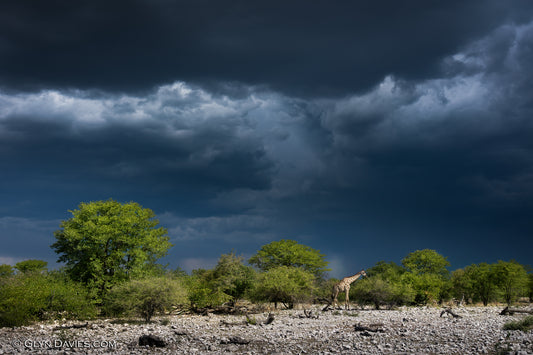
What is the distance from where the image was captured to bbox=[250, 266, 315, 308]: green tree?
4159cm

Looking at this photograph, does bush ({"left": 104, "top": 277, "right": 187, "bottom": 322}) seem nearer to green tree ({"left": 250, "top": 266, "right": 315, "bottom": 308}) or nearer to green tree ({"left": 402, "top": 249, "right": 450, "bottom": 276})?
green tree ({"left": 250, "top": 266, "right": 315, "bottom": 308})

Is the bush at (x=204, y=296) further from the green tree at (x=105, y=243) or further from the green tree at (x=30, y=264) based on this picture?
the green tree at (x=30, y=264)

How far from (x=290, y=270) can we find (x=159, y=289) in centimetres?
1926

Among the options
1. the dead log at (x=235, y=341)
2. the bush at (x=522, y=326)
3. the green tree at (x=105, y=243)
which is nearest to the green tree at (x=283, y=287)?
the green tree at (x=105, y=243)

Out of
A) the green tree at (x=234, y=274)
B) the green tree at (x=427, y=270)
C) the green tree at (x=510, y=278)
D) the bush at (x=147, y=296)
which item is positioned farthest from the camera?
the green tree at (x=510, y=278)

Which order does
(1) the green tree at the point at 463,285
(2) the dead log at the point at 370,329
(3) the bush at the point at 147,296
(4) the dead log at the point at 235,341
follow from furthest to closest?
(1) the green tree at the point at 463,285 < (3) the bush at the point at 147,296 < (2) the dead log at the point at 370,329 < (4) the dead log at the point at 235,341

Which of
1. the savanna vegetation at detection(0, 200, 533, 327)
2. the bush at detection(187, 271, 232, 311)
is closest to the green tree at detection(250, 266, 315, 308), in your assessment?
the savanna vegetation at detection(0, 200, 533, 327)

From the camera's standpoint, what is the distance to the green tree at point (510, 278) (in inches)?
2138

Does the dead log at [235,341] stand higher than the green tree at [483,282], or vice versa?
the green tree at [483,282]

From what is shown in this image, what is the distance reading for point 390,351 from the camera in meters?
16.6

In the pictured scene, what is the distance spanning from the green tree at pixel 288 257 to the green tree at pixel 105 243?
2242 centimetres

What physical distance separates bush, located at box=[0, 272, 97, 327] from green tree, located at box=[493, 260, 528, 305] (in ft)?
183

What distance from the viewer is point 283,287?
41.8 meters

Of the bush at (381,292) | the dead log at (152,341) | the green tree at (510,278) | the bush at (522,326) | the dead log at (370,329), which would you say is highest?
the green tree at (510,278)
